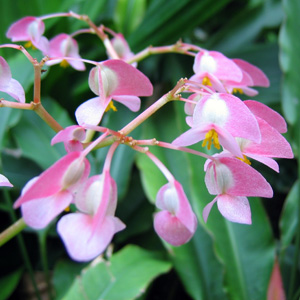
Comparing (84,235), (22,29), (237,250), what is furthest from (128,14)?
(84,235)

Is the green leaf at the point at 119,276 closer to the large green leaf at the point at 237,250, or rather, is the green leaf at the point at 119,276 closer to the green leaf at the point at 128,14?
the large green leaf at the point at 237,250

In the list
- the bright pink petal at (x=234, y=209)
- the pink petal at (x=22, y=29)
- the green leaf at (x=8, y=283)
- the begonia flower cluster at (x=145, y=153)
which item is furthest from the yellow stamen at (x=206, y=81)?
the green leaf at (x=8, y=283)

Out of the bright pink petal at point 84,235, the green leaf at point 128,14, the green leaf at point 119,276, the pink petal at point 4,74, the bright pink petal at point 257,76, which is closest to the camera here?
the bright pink petal at point 84,235

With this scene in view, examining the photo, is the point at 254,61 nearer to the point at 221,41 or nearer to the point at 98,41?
the point at 221,41

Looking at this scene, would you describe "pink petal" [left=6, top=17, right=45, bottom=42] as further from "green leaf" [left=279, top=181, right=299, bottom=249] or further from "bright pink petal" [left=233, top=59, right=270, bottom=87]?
"green leaf" [left=279, top=181, right=299, bottom=249]

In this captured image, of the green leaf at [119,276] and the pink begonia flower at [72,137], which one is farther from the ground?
the pink begonia flower at [72,137]

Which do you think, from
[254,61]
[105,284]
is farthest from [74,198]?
[254,61]

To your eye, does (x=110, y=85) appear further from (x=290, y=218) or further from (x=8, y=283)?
(x=8, y=283)
